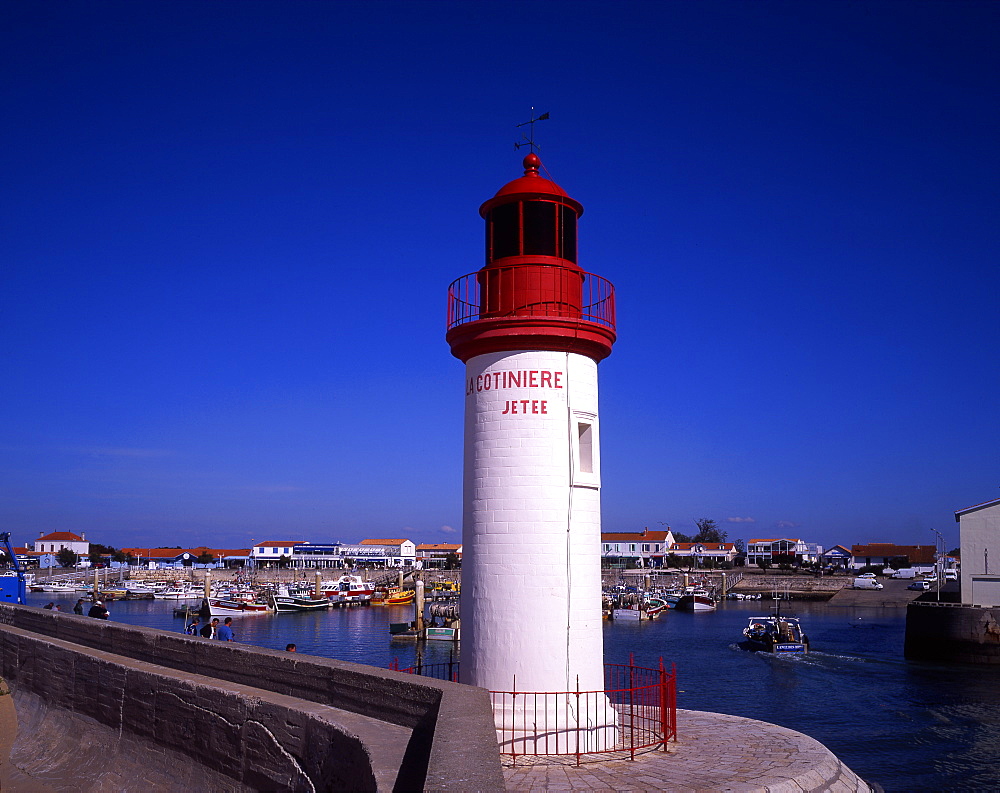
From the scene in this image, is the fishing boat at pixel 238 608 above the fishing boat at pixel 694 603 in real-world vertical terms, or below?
above

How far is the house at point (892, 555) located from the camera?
123 meters

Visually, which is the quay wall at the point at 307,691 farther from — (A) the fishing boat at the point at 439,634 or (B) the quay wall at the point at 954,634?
(B) the quay wall at the point at 954,634

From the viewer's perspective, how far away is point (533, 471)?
980 cm

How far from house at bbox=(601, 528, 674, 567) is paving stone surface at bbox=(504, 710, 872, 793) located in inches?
4109

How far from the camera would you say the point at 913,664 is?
1510 inches

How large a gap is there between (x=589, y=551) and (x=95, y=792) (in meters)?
6.55

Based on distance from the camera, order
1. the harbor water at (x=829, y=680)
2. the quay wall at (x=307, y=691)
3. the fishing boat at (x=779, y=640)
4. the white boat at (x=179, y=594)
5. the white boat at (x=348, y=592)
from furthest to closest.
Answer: the white boat at (x=179, y=594) → the white boat at (x=348, y=592) → the fishing boat at (x=779, y=640) → the harbor water at (x=829, y=680) → the quay wall at (x=307, y=691)

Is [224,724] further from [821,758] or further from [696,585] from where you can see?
[696,585]

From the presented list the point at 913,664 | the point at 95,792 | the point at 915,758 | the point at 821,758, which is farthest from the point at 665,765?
the point at 913,664

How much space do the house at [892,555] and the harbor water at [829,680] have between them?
60.3 meters

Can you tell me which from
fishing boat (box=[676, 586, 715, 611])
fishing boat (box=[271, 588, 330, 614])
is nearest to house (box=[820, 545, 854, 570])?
fishing boat (box=[676, 586, 715, 611])

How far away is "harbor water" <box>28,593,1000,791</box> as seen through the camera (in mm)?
21250

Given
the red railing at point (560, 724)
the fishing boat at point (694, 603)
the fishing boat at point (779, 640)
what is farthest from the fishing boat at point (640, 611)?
the red railing at point (560, 724)

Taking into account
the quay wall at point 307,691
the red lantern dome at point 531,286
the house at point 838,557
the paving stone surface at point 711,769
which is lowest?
the house at point 838,557
